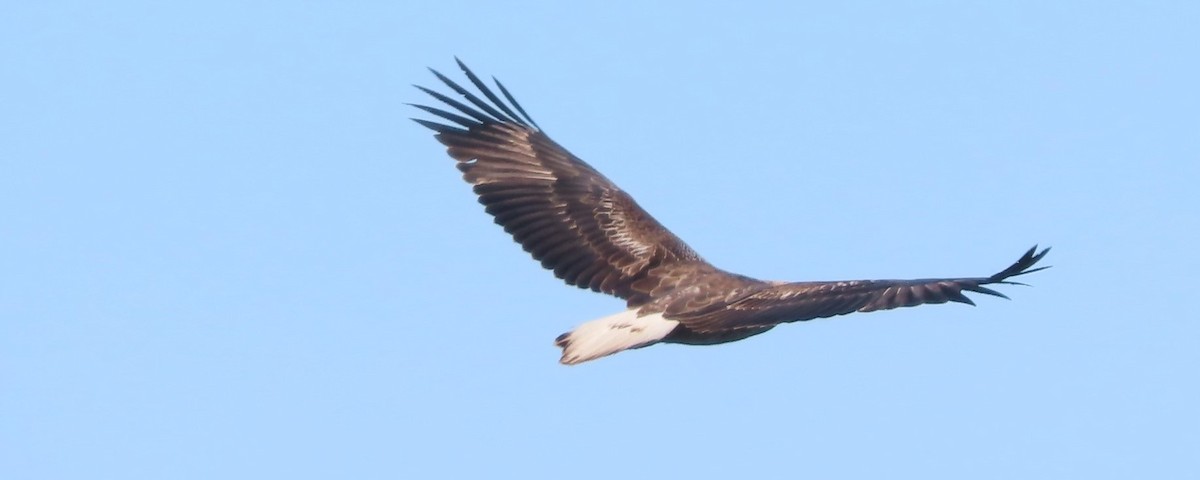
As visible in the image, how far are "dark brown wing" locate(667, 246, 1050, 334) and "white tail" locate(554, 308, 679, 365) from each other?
0.45m

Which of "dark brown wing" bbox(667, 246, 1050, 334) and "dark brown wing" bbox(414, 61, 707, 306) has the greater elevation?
"dark brown wing" bbox(414, 61, 707, 306)

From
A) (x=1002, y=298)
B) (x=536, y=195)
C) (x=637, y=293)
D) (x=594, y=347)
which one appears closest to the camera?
(x=1002, y=298)

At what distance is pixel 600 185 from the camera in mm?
15156

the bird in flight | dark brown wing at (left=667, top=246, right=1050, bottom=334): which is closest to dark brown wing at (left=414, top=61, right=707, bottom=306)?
the bird in flight

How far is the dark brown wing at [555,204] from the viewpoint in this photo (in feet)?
47.4

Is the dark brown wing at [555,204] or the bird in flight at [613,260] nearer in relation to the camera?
the bird in flight at [613,260]

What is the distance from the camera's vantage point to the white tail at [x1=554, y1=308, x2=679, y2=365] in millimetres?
12828

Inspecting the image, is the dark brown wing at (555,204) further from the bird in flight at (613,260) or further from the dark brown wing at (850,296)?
the dark brown wing at (850,296)

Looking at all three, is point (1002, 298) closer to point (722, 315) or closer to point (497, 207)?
point (722, 315)

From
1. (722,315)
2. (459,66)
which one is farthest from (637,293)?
(459,66)

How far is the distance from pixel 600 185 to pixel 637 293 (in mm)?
1292

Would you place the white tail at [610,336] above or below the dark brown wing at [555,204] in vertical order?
below

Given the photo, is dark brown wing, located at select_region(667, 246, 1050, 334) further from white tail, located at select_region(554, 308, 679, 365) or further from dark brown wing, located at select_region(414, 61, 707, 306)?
dark brown wing, located at select_region(414, 61, 707, 306)

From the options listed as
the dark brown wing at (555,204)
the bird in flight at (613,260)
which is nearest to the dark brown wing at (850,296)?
the bird in flight at (613,260)
